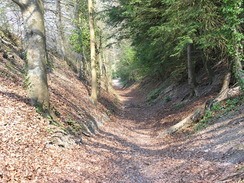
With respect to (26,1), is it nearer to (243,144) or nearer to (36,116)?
(36,116)

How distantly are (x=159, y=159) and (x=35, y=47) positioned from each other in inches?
229

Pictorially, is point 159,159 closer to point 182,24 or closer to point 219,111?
point 219,111

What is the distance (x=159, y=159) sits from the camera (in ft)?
26.2

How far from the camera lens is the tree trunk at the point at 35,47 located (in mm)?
7232

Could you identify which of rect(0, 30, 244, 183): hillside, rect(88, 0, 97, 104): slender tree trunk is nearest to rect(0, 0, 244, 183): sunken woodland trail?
rect(0, 30, 244, 183): hillside

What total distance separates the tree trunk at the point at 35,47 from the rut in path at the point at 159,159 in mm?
2844

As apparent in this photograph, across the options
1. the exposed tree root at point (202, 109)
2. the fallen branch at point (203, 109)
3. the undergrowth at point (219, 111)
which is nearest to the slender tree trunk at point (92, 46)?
the exposed tree root at point (202, 109)

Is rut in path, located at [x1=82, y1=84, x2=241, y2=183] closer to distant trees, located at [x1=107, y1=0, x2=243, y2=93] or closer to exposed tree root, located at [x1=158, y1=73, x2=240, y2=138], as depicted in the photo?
exposed tree root, located at [x1=158, y1=73, x2=240, y2=138]

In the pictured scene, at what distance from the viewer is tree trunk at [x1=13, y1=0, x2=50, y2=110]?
723 cm

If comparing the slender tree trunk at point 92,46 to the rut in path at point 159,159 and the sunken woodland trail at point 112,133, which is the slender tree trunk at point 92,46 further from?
the rut in path at point 159,159

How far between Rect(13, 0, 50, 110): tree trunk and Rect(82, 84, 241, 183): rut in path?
9.33 ft

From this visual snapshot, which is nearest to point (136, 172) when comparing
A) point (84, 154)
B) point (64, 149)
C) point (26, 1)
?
point (84, 154)


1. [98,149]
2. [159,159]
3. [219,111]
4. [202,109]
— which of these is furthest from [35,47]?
[219,111]

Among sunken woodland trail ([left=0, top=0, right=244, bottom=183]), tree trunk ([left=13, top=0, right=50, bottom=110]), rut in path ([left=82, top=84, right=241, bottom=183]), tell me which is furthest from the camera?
tree trunk ([left=13, top=0, right=50, bottom=110])
